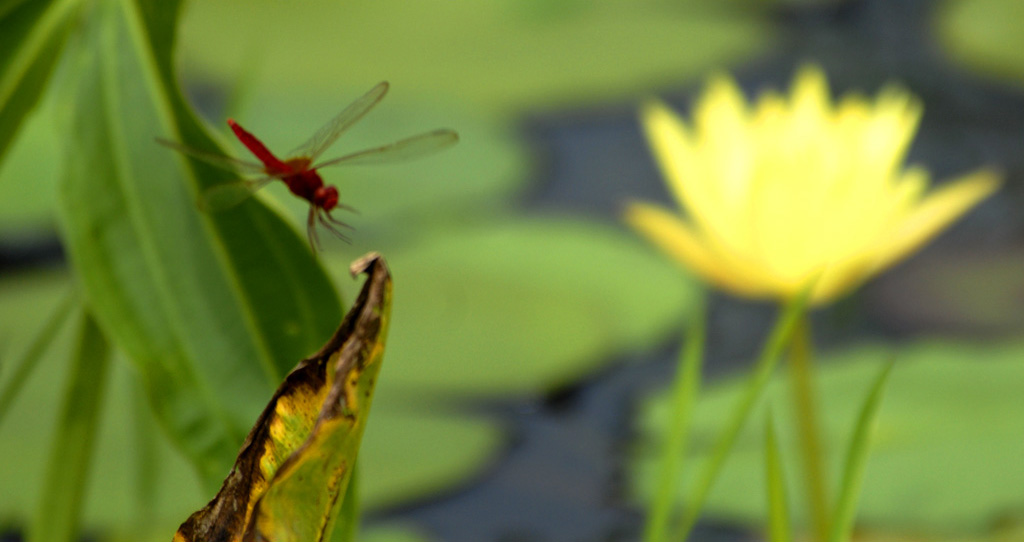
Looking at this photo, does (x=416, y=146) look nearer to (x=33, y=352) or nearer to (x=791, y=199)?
(x=33, y=352)

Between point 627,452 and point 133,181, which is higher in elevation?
point 627,452

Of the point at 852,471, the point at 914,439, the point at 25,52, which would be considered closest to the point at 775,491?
the point at 852,471

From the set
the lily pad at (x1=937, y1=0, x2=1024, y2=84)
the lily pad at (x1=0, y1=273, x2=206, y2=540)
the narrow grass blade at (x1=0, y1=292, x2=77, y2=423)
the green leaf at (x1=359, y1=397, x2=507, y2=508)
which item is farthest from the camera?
the lily pad at (x1=937, y1=0, x2=1024, y2=84)

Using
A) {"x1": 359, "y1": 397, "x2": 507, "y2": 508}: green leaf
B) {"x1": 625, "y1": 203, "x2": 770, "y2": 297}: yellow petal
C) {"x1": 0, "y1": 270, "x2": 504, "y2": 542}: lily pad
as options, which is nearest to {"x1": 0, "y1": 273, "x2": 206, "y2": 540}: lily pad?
{"x1": 0, "y1": 270, "x2": 504, "y2": 542}: lily pad

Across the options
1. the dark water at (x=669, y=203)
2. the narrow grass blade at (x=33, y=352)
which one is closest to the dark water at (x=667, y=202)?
the dark water at (x=669, y=203)

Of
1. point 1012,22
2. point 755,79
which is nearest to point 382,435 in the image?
point 755,79

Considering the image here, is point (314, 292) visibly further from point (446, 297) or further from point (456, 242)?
point (456, 242)

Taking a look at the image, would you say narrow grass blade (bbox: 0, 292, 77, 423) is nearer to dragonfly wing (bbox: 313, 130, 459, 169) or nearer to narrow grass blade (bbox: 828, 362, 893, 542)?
dragonfly wing (bbox: 313, 130, 459, 169)
